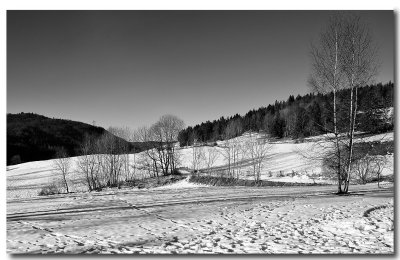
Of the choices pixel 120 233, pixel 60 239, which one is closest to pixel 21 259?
pixel 60 239

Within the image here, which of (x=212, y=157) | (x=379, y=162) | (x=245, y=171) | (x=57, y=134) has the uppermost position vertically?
(x=57, y=134)

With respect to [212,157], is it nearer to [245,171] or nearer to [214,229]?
[245,171]

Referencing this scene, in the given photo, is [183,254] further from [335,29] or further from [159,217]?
[335,29]

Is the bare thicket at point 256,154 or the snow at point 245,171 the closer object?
the snow at point 245,171

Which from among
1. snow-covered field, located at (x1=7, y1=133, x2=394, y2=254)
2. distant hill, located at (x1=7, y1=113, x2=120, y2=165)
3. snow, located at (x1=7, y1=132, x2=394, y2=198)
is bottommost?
snow, located at (x1=7, y1=132, x2=394, y2=198)

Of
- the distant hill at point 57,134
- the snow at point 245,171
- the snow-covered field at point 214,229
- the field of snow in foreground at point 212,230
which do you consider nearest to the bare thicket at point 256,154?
the snow at point 245,171

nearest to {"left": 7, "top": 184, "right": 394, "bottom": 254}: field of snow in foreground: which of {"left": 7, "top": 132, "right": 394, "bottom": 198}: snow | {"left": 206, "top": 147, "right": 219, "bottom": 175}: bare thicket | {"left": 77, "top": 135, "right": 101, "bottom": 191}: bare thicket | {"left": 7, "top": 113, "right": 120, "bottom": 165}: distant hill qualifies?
{"left": 7, "top": 132, "right": 394, "bottom": 198}: snow

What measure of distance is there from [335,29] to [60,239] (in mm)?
14737

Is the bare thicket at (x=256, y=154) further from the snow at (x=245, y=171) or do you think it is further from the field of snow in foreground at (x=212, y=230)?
the field of snow in foreground at (x=212, y=230)

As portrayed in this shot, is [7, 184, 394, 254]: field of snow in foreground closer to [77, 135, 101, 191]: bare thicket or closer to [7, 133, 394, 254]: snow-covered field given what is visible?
[7, 133, 394, 254]: snow-covered field

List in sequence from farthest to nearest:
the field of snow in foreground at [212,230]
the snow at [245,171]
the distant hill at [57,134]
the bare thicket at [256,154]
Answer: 1. the distant hill at [57,134]
2. the bare thicket at [256,154]
3. the snow at [245,171]
4. the field of snow in foreground at [212,230]

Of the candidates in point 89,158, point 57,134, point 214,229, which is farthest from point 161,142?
point 214,229

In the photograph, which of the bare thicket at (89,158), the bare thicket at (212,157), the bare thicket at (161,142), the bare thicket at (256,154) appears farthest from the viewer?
the bare thicket at (212,157)

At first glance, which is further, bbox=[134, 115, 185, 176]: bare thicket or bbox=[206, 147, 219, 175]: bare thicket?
bbox=[206, 147, 219, 175]: bare thicket
